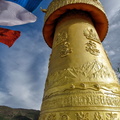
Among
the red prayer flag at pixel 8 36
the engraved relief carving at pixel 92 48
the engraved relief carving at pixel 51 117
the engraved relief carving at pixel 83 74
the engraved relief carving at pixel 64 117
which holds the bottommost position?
the engraved relief carving at pixel 64 117

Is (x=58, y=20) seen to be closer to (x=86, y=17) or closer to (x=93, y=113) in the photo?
(x=86, y=17)

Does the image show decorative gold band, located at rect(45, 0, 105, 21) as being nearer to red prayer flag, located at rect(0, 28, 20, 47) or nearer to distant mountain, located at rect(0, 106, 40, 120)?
red prayer flag, located at rect(0, 28, 20, 47)

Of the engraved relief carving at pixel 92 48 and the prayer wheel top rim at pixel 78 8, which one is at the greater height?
the prayer wheel top rim at pixel 78 8

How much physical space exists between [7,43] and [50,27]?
262 cm

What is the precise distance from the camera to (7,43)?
5.45m

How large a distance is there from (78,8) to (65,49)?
4.62ft

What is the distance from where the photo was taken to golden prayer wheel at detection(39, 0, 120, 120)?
178cm

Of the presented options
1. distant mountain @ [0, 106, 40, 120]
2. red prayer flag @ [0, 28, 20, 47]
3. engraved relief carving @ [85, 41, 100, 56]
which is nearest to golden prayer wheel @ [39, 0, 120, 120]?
engraved relief carving @ [85, 41, 100, 56]

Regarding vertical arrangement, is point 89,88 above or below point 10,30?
below

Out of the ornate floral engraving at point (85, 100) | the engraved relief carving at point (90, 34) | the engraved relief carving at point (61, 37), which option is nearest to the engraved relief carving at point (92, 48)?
the engraved relief carving at point (90, 34)

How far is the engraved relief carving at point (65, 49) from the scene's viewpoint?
8.41ft

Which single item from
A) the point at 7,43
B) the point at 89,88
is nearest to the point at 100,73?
the point at 89,88

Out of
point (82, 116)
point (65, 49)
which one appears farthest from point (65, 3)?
point (82, 116)

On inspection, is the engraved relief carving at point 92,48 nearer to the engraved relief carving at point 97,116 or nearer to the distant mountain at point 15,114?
the engraved relief carving at point 97,116
